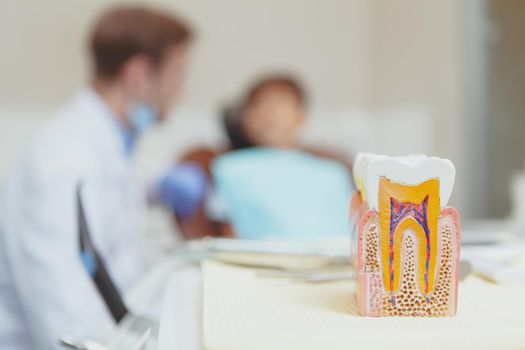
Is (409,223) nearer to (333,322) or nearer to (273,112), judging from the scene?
(333,322)

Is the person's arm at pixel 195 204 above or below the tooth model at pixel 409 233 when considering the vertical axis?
below

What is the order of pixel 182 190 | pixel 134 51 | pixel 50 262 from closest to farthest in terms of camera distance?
pixel 50 262, pixel 134 51, pixel 182 190

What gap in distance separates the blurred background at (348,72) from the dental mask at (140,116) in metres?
1.08

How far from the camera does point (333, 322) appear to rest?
496 millimetres

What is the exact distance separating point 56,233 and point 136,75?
711mm

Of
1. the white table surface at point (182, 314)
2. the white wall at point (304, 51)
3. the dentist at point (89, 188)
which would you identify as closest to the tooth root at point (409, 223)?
the white table surface at point (182, 314)

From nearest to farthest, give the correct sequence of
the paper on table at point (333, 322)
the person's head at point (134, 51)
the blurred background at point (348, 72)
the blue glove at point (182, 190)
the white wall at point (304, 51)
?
the paper on table at point (333, 322) < the person's head at point (134, 51) < the blue glove at point (182, 190) < the blurred background at point (348, 72) < the white wall at point (304, 51)

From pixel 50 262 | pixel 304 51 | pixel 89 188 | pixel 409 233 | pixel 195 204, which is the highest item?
pixel 304 51

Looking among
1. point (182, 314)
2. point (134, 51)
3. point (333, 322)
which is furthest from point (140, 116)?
point (333, 322)

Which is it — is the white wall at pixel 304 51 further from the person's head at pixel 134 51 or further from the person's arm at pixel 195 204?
the person's head at pixel 134 51

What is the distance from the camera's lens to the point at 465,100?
2.91 m

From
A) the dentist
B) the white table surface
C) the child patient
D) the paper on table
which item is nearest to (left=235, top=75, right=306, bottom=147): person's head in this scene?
the child patient

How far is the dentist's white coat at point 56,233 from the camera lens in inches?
48.0

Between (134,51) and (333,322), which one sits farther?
(134,51)
